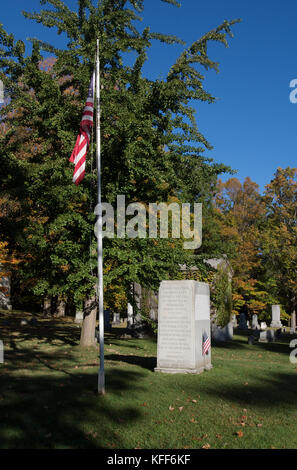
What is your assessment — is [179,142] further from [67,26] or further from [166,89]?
[67,26]

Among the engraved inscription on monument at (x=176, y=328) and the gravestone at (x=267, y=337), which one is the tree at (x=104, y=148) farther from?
the gravestone at (x=267, y=337)

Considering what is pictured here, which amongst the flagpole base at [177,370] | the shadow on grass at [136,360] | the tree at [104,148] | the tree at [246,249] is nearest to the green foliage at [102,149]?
the tree at [104,148]

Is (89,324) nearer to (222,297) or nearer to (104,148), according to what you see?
(104,148)

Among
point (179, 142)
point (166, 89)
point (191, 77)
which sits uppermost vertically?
point (191, 77)

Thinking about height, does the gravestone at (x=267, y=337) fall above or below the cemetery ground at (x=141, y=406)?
below

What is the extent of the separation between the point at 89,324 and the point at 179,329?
6.17 meters

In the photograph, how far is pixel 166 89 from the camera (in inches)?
578

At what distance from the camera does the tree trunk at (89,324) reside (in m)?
15.8

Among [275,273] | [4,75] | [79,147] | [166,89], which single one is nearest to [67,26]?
[4,75]

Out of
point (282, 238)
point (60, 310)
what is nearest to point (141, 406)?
point (60, 310)

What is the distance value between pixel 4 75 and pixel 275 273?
3099 centimetres

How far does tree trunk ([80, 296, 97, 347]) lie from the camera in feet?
51.8

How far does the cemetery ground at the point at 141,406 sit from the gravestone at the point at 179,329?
1.36 ft

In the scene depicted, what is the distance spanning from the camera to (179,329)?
10.7 m
